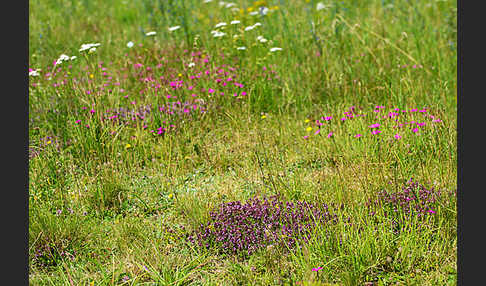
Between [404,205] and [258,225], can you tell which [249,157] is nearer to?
[258,225]

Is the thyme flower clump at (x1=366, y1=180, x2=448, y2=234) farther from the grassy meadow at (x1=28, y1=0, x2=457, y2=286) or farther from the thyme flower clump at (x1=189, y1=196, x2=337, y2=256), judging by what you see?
the thyme flower clump at (x1=189, y1=196, x2=337, y2=256)

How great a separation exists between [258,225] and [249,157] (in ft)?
3.29

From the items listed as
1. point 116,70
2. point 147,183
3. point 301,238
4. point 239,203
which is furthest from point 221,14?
point 301,238

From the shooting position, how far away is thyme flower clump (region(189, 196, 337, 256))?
10.5 feet

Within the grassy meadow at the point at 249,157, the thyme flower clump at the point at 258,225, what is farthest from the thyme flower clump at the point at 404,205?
the thyme flower clump at the point at 258,225

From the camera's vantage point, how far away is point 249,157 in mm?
4215

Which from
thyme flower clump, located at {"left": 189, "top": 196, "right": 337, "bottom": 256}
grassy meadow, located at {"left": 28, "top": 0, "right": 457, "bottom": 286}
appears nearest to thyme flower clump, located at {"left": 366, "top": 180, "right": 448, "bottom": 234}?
grassy meadow, located at {"left": 28, "top": 0, "right": 457, "bottom": 286}

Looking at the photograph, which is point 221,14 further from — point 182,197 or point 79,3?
point 182,197

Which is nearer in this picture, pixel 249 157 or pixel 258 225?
pixel 258 225

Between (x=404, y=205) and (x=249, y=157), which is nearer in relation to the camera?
(x=404, y=205)

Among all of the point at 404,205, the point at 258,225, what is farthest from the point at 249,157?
the point at 404,205

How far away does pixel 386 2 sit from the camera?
7383 mm

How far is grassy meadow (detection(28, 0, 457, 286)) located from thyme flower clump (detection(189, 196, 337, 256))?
0.01 m

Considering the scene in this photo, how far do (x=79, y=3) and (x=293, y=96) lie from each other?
455 cm
